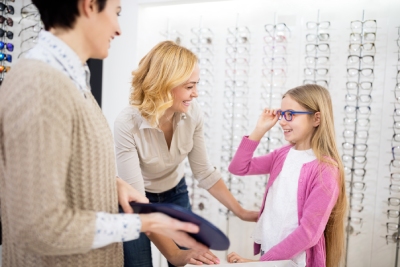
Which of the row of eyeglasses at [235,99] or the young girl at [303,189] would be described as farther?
the row of eyeglasses at [235,99]

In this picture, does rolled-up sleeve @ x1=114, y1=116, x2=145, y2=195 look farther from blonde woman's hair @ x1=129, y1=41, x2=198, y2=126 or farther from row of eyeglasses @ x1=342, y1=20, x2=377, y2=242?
row of eyeglasses @ x1=342, y1=20, x2=377, y2=242

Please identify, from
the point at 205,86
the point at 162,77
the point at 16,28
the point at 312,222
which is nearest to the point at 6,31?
the point at 16,28

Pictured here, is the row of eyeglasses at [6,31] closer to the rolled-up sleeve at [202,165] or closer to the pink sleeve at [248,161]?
the rolled-up sleeve at [202,165]

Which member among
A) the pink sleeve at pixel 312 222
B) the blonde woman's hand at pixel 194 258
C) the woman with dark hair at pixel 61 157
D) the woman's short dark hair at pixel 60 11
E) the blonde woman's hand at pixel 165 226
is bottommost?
the blonde woman's hand at pixel 194 258

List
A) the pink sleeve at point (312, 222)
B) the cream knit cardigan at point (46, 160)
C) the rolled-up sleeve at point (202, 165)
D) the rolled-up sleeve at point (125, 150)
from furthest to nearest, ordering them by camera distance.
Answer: the rolled-up sleeve at point (202, 165), the rolled-up sleeve at point (125, 150), the pink sleeve at point (312, 222), the cream knit cardigan at point (46, 160)

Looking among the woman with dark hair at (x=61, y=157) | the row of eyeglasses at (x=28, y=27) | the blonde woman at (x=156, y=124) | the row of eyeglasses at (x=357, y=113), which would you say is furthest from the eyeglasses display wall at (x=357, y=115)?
the row of eyeglasses at (x=28, y=27)

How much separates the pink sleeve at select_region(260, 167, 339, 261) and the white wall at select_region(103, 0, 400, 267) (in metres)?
1.69

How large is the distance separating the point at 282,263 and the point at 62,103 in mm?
1108

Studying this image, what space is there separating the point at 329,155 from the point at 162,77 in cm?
96

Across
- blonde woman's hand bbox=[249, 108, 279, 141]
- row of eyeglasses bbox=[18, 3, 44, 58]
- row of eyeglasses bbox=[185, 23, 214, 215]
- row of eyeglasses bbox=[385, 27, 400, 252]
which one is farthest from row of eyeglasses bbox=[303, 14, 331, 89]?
row of eyeglasses bbox=[18, 3, 44, 58]

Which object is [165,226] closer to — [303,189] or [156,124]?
[156,124]

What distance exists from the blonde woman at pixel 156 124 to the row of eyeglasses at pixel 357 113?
1.50 metres

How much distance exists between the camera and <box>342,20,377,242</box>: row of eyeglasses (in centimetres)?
309

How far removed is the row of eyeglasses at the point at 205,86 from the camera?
Answer: 375 centimetres
